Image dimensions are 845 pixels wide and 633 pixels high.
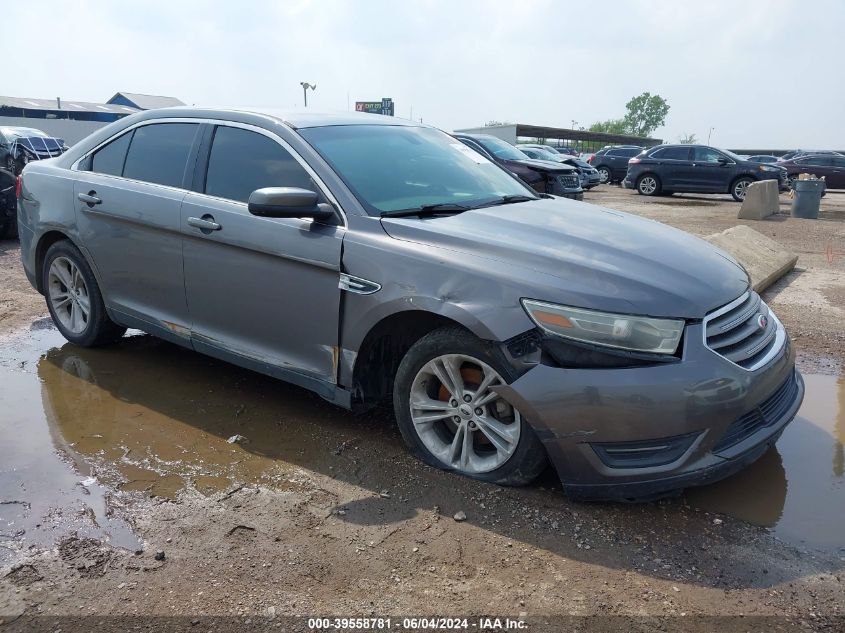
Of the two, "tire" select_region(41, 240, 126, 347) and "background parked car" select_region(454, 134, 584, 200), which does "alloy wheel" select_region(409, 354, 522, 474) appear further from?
"background parked car" select_region(454, 134, 584, 200)

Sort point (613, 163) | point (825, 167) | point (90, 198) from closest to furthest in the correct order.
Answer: point (90, 198)
point (825, 167)
point (613, 163)

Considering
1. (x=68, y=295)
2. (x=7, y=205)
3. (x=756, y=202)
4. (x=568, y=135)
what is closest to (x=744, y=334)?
(x=68, y=295)

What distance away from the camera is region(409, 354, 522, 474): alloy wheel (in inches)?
128

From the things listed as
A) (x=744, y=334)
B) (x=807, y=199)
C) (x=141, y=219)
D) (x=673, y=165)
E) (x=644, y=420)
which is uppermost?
(x=141, y=219)

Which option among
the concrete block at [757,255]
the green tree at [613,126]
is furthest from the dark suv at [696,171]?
the green tree at [613,126]

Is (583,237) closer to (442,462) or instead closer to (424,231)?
(424,231)

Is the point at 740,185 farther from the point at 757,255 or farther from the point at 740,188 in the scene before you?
the point at 757,255

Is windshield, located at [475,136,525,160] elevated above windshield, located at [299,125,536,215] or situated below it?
below

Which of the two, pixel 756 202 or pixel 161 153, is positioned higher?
pixel 161 153

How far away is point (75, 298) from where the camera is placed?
525cm

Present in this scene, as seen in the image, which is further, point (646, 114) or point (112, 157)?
point (646, 114)

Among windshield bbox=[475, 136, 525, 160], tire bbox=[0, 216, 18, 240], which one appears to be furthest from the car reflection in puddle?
windshield bbox=[475, 136, 525, 160]

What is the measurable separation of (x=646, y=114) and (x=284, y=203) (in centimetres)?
15740

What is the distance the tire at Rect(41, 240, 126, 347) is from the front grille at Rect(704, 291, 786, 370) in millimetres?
4020
